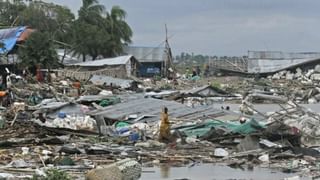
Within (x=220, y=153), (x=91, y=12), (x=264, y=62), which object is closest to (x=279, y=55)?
(x=264, y=62)

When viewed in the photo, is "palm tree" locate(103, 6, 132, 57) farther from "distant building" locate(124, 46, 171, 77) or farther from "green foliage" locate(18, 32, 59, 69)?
"green foliage" locate(18, 32, 59, 69)

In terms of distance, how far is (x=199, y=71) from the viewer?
207ft

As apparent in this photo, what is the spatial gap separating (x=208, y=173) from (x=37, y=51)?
29.8 m

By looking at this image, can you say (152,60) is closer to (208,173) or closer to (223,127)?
(223,127)

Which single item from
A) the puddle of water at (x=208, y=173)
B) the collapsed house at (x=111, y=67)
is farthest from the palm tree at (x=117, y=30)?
the puddle of water at (x=208, y=173)

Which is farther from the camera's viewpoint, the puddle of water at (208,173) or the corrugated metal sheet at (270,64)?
the corrugated metal sheet at (270,64)

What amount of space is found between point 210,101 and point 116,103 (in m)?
8.33

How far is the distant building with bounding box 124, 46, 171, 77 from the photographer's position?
57531 mm

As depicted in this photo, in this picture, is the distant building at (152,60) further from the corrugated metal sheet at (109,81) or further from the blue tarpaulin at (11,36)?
the corrugated metal sheet at (109,81)

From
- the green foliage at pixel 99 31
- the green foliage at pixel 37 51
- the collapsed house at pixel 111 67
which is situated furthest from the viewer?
the green foliage at pixel 99 31

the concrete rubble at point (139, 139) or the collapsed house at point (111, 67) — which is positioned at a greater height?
the collapsed house at point (111, 67)

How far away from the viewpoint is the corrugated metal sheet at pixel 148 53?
62.2 meters

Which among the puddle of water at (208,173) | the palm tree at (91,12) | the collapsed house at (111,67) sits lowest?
the puddle of water at (208,173)

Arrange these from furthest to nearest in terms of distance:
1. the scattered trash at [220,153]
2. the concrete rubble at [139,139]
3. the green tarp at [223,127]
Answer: the green tarp at [223,127]
the scattered trash at [220,153]
the concrete rubble at [139,139]
